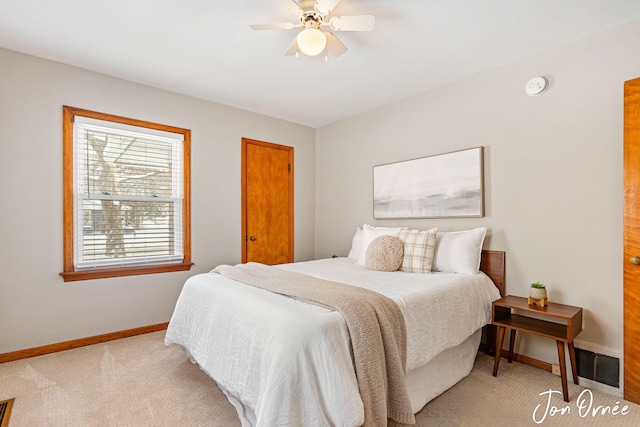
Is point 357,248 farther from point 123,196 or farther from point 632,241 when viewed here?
point 123,196

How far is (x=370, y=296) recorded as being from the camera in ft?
5.98

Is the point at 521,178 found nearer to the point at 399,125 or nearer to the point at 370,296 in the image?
the point at 399,125

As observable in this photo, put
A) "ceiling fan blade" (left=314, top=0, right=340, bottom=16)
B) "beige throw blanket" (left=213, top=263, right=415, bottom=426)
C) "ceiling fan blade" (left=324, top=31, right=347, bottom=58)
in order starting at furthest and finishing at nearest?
"ceiling fan blade" (left=324, top=31, right=347, bottom=58)
"ceiling fan blade" (left=314, top=0, right=340, bottom=16)
"beige throw blanket" (left=213, top=263, right=415, bottom=426)

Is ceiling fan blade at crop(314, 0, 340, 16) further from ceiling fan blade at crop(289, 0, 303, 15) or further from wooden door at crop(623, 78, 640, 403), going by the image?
wooden door at crop(623, 78, 640, 403)

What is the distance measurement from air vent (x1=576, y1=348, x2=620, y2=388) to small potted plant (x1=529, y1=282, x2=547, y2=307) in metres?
0.46

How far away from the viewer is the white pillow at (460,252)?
264 centimetres

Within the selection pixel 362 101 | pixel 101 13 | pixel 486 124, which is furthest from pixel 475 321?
pixel 101 13

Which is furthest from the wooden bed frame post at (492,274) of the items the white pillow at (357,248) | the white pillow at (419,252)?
the white pillow at (357,248)

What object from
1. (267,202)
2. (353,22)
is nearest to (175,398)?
(267,202)

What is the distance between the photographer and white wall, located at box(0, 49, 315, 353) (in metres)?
2.61

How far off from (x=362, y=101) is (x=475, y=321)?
252 cm

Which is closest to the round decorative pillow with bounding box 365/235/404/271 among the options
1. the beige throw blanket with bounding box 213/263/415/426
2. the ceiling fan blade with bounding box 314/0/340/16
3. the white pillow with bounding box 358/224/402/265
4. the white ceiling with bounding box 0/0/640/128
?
the white pillow with bounding box 358/224/402/265

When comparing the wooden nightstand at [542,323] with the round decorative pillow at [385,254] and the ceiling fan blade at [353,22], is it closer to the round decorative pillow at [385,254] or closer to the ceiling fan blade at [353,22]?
the round decorative pillow at [385,254]

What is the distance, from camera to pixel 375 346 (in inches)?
61.6
